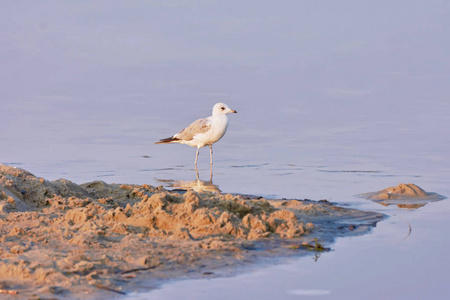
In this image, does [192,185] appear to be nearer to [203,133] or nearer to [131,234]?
[203,133]

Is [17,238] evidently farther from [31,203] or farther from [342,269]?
[342,269]

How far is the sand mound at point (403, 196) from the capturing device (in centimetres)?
824

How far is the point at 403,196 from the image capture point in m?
8.51

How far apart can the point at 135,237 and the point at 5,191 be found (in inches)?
78.2

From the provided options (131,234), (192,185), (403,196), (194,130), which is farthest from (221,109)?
Result: (131,234)

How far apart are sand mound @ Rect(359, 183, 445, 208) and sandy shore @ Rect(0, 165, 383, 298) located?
0.83 meters

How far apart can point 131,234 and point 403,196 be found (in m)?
3.85

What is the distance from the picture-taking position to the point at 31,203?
23.8 feet

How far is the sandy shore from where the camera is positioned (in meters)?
4.87

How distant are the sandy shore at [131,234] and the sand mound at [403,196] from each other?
0.83 m

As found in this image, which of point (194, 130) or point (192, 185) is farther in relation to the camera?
point (194, 130)

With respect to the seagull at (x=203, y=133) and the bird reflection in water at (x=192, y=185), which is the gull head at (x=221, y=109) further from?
the bird reflection in water at (x=192, y=185)

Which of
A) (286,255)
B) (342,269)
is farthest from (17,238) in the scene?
(342,269)

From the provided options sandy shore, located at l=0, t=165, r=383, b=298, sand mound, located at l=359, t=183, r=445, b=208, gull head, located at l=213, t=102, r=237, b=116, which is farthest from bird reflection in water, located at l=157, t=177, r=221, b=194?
gull head, located at l=213, t=102, r=237, b=116
